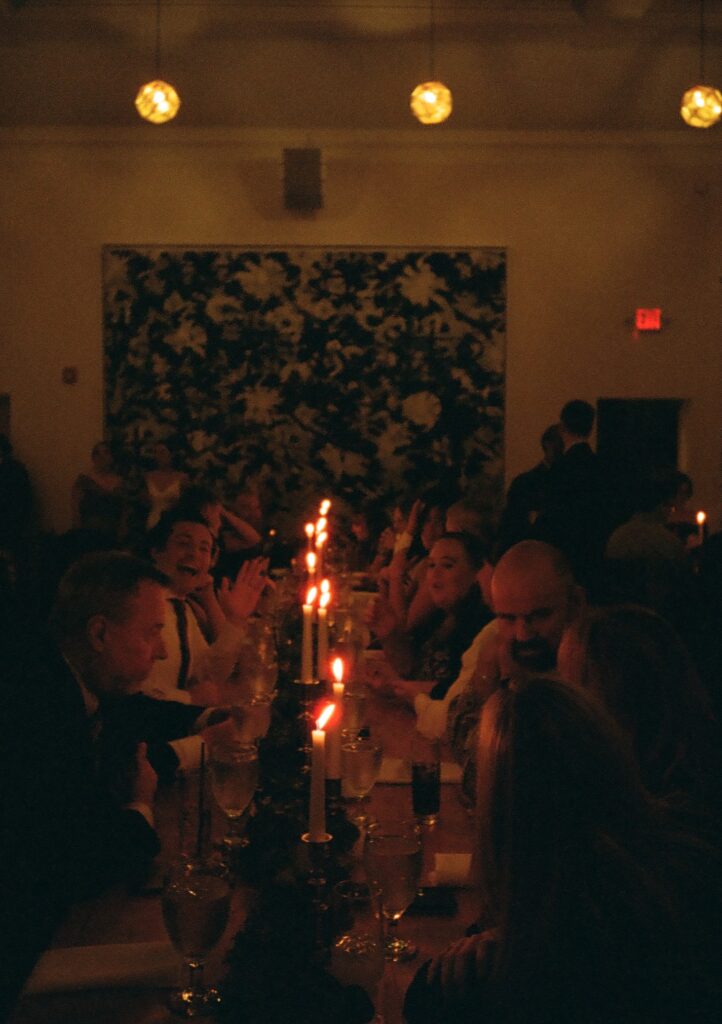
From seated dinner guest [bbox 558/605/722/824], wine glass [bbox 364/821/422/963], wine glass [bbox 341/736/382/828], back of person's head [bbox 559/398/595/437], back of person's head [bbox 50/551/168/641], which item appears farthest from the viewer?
back of person's head [bbox 559/398/595/437]

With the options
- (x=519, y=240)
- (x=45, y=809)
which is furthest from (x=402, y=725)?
(x=519, y=240)

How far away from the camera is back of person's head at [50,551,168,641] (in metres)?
2.32

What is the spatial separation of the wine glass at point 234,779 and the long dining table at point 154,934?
0.10m

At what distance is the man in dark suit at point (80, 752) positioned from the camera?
1.82m

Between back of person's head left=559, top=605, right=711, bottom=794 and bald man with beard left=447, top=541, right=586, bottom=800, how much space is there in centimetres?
83


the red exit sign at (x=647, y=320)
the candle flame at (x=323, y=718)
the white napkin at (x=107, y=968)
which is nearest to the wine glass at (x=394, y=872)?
the candle flame at (x=323, y=718)

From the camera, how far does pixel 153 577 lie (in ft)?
7.82

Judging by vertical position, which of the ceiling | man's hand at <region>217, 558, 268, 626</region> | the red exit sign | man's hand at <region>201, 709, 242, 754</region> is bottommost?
man's hand at <region>201, 709, 242, 754</region>

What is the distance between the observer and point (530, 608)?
273 cm

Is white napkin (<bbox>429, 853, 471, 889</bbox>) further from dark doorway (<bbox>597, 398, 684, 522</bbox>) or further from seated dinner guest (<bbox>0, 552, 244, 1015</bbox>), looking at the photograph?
dark doorway (<bbox>597, 398, 684, 522</bbox>)

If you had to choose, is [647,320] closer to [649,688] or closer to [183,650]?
[183,650]

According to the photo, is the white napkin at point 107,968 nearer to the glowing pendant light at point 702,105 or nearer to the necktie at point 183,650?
the necktie at point 183,650

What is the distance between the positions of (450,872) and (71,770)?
0.70m

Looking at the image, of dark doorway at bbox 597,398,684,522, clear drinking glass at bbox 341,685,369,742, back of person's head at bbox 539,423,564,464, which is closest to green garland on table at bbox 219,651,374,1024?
clear drinking glass at bbox 341,685,369,742
